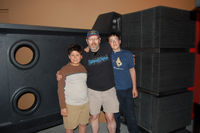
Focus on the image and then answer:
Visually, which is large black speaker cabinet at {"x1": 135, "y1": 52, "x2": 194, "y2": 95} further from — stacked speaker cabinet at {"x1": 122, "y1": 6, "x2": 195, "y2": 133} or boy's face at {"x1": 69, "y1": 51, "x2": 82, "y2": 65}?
boy's face at {"x1": 69, "y1": 51, "x2": 82, "y2": 65}

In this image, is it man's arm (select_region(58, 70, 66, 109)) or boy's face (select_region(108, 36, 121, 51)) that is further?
boy's face (select_region(108, 36, 121, 51))

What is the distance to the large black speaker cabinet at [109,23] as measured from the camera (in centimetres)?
153

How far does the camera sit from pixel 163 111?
4.45 feet

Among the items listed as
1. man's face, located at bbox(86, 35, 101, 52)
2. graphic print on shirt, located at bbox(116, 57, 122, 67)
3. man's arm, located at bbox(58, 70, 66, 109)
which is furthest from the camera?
graphic print on shirt, located at bbox(116, 57, 122, 67)

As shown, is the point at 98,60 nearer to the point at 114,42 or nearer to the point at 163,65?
the point at 114,42

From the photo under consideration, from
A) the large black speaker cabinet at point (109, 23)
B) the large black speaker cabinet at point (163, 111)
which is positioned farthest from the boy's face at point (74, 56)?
the large black speaker cabinet at point (163, 111)

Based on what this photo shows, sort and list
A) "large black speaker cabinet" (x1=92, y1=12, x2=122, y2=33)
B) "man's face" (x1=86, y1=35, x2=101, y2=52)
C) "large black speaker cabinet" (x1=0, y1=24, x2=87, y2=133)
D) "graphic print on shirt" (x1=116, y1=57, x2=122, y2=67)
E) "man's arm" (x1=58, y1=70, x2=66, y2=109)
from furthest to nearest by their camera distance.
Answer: "large black speaker cabinet" (x1=92, y1=12, x2=122, y2=33) < "graphic print on shirt" (x1=116, y1=57, x2=122, y2=67) < "man's face" (x1=86, y1=35, x2=101, y2=52) < "man's arm" (x1=58, y1=70, x2=66, y2=109) < "large black speaker cabinet" (x1=0, y1=24, x2=87, y2=133)

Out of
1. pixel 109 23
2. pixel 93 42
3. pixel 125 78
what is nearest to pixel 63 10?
pixel 109 23

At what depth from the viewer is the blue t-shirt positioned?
4.50 ft

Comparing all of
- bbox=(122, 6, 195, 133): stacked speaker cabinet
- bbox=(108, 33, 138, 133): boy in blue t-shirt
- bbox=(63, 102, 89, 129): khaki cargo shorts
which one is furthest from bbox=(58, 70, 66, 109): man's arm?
bbox=(122, 6, 195, 133): stacked speaker cabinet

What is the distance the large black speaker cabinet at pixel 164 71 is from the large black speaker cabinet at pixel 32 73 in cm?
65

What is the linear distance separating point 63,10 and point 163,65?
1218mm

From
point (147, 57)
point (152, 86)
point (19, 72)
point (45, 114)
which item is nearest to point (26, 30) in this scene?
point (19, 72)

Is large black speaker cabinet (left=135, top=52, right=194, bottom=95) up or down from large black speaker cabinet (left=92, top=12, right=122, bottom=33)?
down
